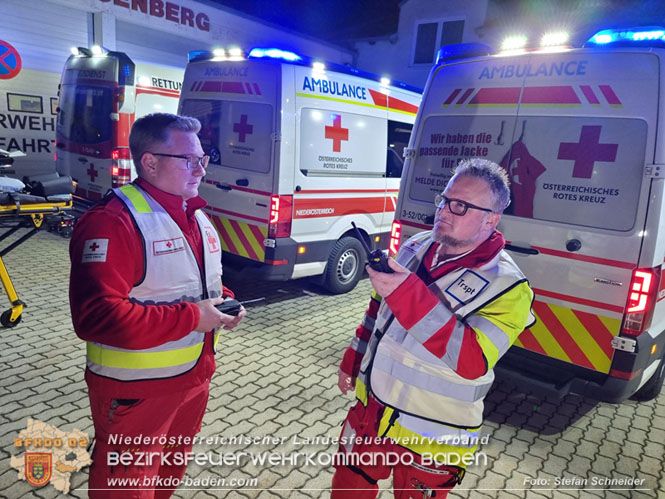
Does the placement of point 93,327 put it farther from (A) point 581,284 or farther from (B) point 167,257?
(A) point 581,284

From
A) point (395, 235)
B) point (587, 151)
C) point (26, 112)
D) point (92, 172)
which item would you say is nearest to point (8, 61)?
point (26, 112)

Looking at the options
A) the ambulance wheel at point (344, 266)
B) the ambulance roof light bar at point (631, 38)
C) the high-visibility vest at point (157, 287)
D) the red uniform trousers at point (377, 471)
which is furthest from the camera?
the ambulance wheel at point (344, 266)

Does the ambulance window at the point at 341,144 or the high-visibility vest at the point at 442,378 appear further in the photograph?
the ambulance window at the point at 341,144

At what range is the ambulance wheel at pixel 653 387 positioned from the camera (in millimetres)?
3677

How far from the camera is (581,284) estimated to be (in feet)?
9.82

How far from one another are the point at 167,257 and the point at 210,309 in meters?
0.25

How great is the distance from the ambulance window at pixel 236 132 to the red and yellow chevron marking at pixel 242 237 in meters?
0.63

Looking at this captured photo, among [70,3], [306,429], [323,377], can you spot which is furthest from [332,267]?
[70,3]

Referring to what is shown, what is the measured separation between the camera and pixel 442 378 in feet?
5.77

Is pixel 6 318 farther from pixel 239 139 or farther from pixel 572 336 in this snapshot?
pixel 572 336

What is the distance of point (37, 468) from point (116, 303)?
6.04 ft

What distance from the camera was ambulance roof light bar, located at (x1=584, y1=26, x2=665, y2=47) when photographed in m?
2.73

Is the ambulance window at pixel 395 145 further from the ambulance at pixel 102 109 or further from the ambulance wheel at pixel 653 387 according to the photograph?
the ambulance at pixel 102 109

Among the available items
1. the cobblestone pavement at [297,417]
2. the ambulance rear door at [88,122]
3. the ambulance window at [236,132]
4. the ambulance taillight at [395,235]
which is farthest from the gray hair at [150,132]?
the ambulance rear door at [88,122]
